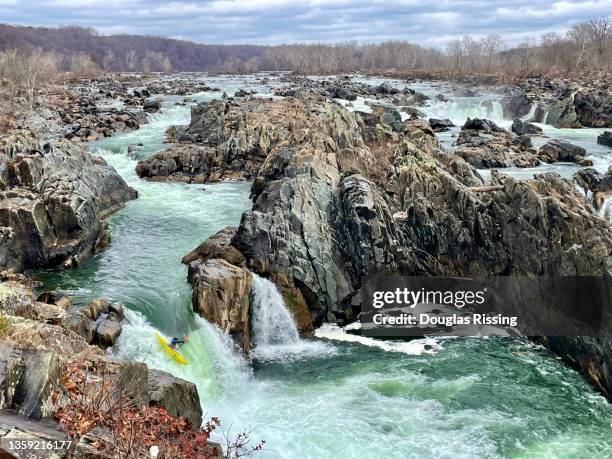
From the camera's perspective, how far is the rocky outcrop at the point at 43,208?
22516mm

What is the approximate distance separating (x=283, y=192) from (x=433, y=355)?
30.1 ft

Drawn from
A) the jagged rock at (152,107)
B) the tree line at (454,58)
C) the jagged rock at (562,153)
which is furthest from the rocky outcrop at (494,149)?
the tree line at (454,58)

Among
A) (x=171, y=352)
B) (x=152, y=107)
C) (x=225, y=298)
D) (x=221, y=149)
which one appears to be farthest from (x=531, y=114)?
(x=171, y=352)

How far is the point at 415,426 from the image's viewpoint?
610 inches

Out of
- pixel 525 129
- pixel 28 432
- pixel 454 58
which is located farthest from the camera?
pixel 454 58

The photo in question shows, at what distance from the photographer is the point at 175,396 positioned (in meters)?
13.2

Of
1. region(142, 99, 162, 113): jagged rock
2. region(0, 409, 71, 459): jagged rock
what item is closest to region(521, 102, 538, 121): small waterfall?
region(142, 99, 162, 113): jagged rock

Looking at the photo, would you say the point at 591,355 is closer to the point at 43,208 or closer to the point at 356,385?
the point at 356,385

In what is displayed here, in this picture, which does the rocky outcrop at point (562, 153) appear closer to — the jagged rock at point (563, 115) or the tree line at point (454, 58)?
the jagged rock at point (563, 115)

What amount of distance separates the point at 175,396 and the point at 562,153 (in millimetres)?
36041

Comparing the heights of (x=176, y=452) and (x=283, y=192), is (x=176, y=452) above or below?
below

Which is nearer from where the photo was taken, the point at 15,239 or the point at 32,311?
the point at 32,311

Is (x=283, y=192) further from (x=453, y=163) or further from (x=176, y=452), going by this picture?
(x=176, y=452)

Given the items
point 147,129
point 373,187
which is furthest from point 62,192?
point 147,129
